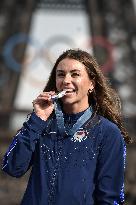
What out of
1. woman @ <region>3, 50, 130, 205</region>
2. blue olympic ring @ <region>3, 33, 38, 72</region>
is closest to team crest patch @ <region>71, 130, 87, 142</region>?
woman @ <region>3, 50, 130, 205</region>

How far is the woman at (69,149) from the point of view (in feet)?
6.85

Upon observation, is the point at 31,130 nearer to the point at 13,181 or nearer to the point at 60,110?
the point at 60,110

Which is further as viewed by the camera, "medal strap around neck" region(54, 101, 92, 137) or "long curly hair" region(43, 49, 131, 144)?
"long curly hair" region(43, 49, 131, 144)

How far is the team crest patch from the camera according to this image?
2172mm

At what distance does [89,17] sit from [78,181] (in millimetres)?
20104

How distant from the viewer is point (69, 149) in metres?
2.16

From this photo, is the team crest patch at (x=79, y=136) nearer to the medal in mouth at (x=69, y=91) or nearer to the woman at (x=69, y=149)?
the woman at (x=69, y=149)

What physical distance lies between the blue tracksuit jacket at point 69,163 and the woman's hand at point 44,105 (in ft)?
0.09

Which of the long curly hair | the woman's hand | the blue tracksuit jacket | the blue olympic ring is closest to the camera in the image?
the blue tracksuit jacket

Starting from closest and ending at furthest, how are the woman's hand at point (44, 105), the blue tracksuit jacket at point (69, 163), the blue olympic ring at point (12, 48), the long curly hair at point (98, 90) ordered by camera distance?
the blue tracksuit jacket at point (69, 163)
the woman's hand at point (44, 105)
the long curly hair at point (98, 90)
the blue olympic ring at point (12, 48)

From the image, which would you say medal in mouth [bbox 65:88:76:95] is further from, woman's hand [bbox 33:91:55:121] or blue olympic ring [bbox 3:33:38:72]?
blue olympic ring [bbox 3:33:38:72]

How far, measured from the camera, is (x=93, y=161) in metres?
2.13

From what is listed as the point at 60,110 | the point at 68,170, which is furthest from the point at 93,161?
the point at 60,110

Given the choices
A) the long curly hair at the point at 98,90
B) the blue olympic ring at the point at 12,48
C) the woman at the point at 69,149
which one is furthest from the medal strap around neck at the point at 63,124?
the blue olympic ring at the point at 12,48
